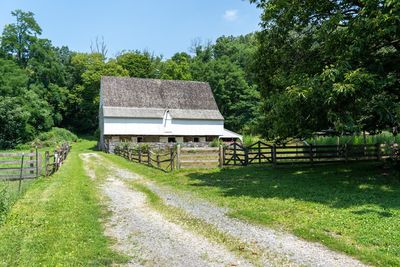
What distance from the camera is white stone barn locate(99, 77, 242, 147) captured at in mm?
46156

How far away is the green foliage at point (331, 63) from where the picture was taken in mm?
11227

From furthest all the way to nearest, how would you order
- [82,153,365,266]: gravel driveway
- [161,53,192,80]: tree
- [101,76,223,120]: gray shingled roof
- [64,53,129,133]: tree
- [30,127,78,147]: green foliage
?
[161,53,192,80]: tree < [64,53,129,133]: tree < [30,127,78,147]: green foliage < [101,76,223,120]: gray shingled roof < [82,153,365,266]: gravel driveway

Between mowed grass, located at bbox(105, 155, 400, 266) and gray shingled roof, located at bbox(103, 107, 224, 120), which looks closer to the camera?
mowed grass, located at bbox(105, 155, 400, 266)

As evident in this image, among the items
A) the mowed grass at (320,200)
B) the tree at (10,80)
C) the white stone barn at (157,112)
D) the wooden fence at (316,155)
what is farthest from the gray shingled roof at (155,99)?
the mowed grass at (320,200)

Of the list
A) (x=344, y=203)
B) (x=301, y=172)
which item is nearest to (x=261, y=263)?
(x=344, y=203)

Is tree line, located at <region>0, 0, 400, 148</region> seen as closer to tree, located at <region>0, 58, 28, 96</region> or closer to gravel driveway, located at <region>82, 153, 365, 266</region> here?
gravel driveway, located at <region>82, 153, 365, 266</region>

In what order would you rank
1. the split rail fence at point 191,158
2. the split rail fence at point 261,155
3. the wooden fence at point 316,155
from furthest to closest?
the wooden fence at point 316,155, the split rail fence at point 261,155, the split rail fence at point 191,158

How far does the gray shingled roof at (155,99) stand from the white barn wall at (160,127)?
2.28 feet

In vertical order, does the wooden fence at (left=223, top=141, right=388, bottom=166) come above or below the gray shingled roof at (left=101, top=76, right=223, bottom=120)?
below

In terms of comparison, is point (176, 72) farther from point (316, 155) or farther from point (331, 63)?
point (331, 63)

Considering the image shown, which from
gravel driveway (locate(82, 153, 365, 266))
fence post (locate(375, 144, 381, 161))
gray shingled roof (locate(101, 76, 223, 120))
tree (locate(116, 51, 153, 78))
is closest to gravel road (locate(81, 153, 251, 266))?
gravel driveway (locate(82, 153, 365, 266))

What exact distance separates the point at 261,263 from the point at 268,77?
44.4 feet

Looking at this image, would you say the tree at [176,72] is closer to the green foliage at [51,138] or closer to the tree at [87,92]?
the tree at [87,92]

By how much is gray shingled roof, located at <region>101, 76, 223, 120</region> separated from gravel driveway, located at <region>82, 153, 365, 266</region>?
37.1 meters
